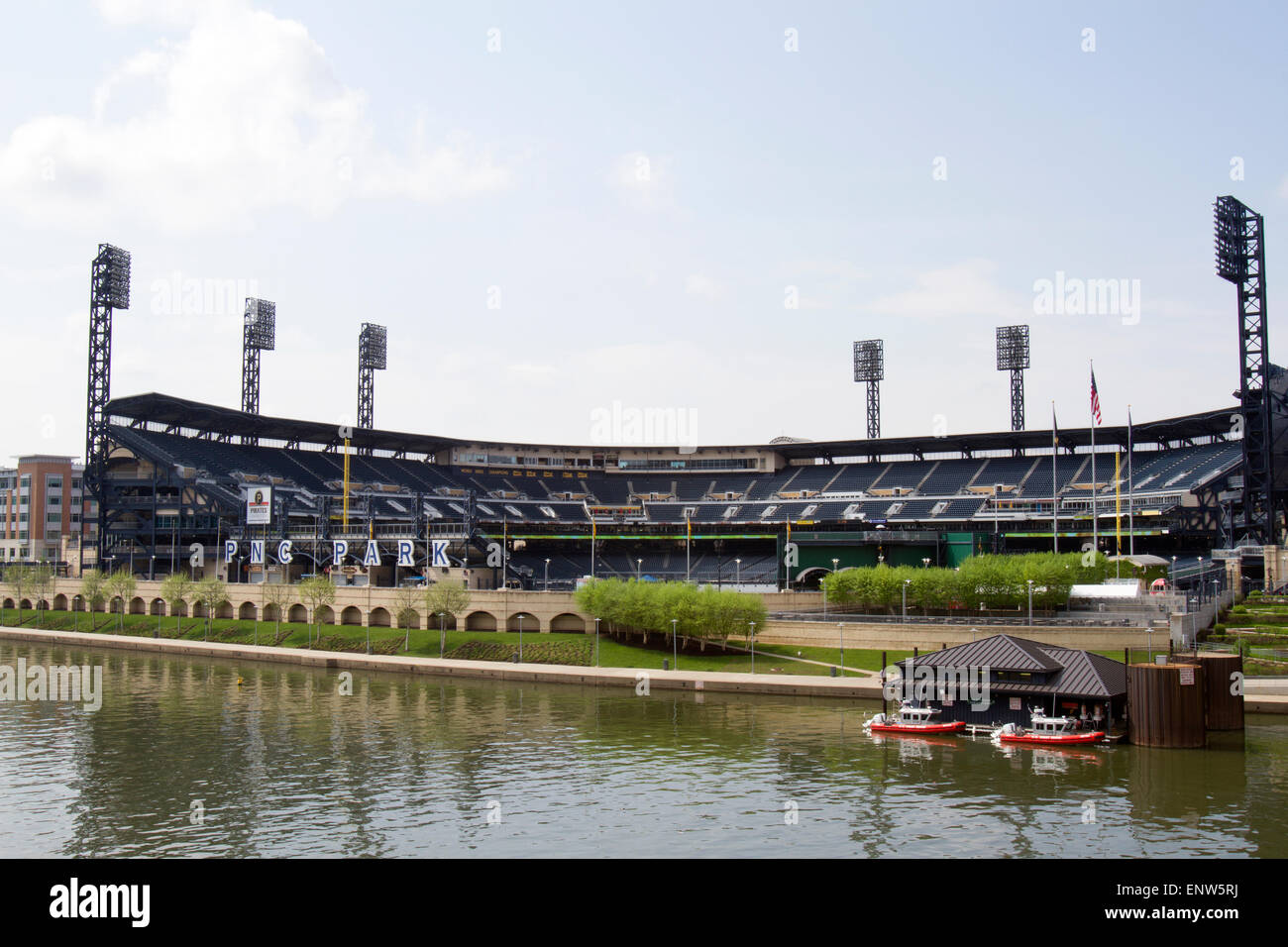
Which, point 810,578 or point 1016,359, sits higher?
point 1016,359

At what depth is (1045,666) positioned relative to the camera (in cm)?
5644

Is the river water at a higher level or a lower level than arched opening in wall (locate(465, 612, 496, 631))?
lower

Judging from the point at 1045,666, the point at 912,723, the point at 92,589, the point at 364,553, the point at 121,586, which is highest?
the point at 364,553

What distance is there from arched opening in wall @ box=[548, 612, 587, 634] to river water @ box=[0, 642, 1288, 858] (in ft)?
98.1

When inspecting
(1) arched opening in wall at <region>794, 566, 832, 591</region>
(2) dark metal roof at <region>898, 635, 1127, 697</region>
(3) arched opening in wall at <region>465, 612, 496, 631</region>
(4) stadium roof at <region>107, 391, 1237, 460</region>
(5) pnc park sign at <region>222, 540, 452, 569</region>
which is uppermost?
(4) stadium roof at <region>107, 391, 1237, 460</region>

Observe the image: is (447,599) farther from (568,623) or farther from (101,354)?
(101,354)

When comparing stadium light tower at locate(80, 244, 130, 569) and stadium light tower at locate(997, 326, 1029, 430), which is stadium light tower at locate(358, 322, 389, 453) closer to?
stadium light tower at locate(80, 244, 130, 569)

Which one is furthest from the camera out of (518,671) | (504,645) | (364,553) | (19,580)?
(19,580)

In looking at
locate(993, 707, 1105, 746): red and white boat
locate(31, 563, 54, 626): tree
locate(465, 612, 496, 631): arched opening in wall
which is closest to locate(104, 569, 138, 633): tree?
locate(31, 563, 54, 626): tree

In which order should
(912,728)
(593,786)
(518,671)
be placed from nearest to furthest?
1. (593,786)
2. (912,728)
3. (518,671)

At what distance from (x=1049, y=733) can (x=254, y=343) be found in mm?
141555

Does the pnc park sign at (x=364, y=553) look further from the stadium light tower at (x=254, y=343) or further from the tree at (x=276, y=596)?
the stadium light tower at (x=254, y=343)

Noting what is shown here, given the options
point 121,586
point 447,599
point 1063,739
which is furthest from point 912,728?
point 121,586

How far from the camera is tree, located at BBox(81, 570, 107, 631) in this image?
410 feet
